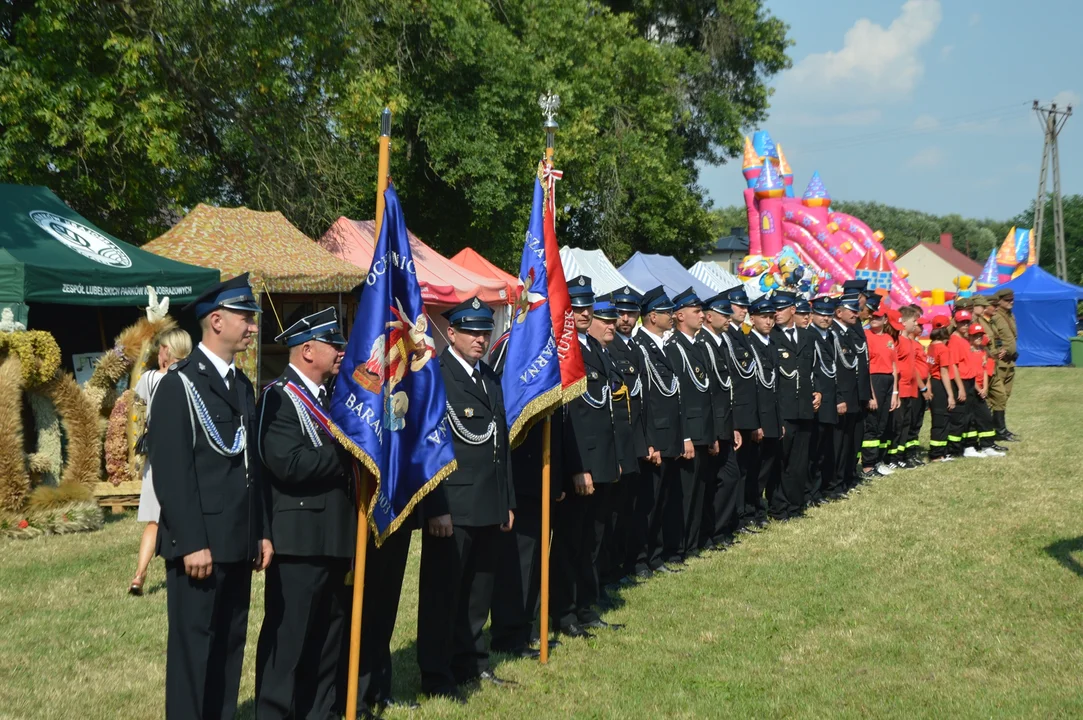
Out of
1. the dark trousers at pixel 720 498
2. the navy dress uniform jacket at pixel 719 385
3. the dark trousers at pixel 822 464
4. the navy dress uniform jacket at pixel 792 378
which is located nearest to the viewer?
the navy dress uniform jacket at pixel 719 385

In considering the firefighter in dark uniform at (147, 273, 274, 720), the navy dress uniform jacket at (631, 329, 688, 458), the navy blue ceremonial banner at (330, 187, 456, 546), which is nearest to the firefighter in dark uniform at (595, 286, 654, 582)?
the navy dress uniform jacket at (631, 329, 688, 458)

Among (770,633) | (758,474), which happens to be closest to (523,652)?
(770,633)

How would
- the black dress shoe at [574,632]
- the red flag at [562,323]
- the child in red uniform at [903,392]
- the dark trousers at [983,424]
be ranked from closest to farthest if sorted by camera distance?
the red flag at [562,323] → the black dress shoe at [574,632] → the child in red uniform at [903,392] → the dark trousers at [983,424]

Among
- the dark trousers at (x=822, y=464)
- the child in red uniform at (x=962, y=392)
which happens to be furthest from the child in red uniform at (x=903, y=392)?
the dark trousers at (x=822, y=464)

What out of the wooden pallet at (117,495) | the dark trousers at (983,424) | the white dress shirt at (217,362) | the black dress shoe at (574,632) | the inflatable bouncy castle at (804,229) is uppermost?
the inflatable bouncy castle at (804,229)

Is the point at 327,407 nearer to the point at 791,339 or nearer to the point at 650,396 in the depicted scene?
the point at 650,396

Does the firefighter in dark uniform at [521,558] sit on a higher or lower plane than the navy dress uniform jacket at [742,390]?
lower

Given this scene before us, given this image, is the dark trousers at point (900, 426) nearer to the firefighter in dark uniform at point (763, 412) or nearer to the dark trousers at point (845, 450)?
the dark trousers at point (845, 450)

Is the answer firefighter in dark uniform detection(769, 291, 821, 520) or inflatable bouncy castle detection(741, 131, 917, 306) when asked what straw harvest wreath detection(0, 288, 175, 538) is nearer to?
firefighter in dark uniform detection(769, 291, 821, 520)

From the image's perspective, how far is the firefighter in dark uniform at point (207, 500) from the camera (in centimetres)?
434

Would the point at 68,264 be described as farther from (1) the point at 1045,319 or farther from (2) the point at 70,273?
(1) the point at 1045,319

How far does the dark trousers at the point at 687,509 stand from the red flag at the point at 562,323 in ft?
8.59

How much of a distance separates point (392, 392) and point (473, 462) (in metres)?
0.84

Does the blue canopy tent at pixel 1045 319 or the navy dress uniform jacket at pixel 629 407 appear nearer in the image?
the navy dress uniform jacket at pixel 629 407
